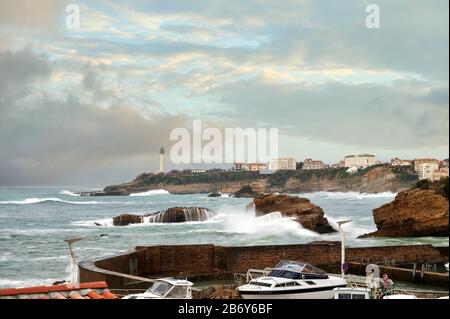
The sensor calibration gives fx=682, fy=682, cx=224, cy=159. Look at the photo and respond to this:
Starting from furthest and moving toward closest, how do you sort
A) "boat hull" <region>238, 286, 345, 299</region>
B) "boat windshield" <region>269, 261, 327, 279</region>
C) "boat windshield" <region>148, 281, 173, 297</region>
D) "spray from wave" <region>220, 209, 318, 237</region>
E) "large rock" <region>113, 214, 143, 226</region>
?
"large rock" <region>113, 214, 143, 226</region>, "spray from wave" <region>220, 209, 318, 237</region>, "boat windshield" <region>269, 261, 327, 279</region>, "boat hull" <region>238, 286, 345, 299</region>, "boat windshield" <region>148, 281, 173, 297</region>

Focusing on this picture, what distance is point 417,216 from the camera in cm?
4606

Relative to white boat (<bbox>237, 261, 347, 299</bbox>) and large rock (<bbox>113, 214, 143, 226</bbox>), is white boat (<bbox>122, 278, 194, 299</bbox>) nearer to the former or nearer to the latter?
white boat (<bbox>237, 261, 347, 299</bbox>)

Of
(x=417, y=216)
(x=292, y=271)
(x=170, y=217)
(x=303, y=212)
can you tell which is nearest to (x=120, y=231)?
(x=170, y=217)

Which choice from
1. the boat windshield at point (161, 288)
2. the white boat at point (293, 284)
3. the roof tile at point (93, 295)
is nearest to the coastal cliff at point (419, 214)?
the white boat at point (293, 284)

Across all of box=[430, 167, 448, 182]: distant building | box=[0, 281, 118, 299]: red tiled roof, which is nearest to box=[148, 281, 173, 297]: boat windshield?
box=[0, 281, 118, 299]: red tiled roof

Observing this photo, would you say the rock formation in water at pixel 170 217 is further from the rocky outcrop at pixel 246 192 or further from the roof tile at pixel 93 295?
the roof tile at pixel 93 295

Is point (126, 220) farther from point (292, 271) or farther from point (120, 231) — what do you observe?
point (292, 271)

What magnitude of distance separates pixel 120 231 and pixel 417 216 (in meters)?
25.0

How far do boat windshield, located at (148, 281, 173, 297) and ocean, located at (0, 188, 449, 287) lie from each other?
15.7m

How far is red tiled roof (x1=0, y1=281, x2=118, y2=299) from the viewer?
1030 centimetres
